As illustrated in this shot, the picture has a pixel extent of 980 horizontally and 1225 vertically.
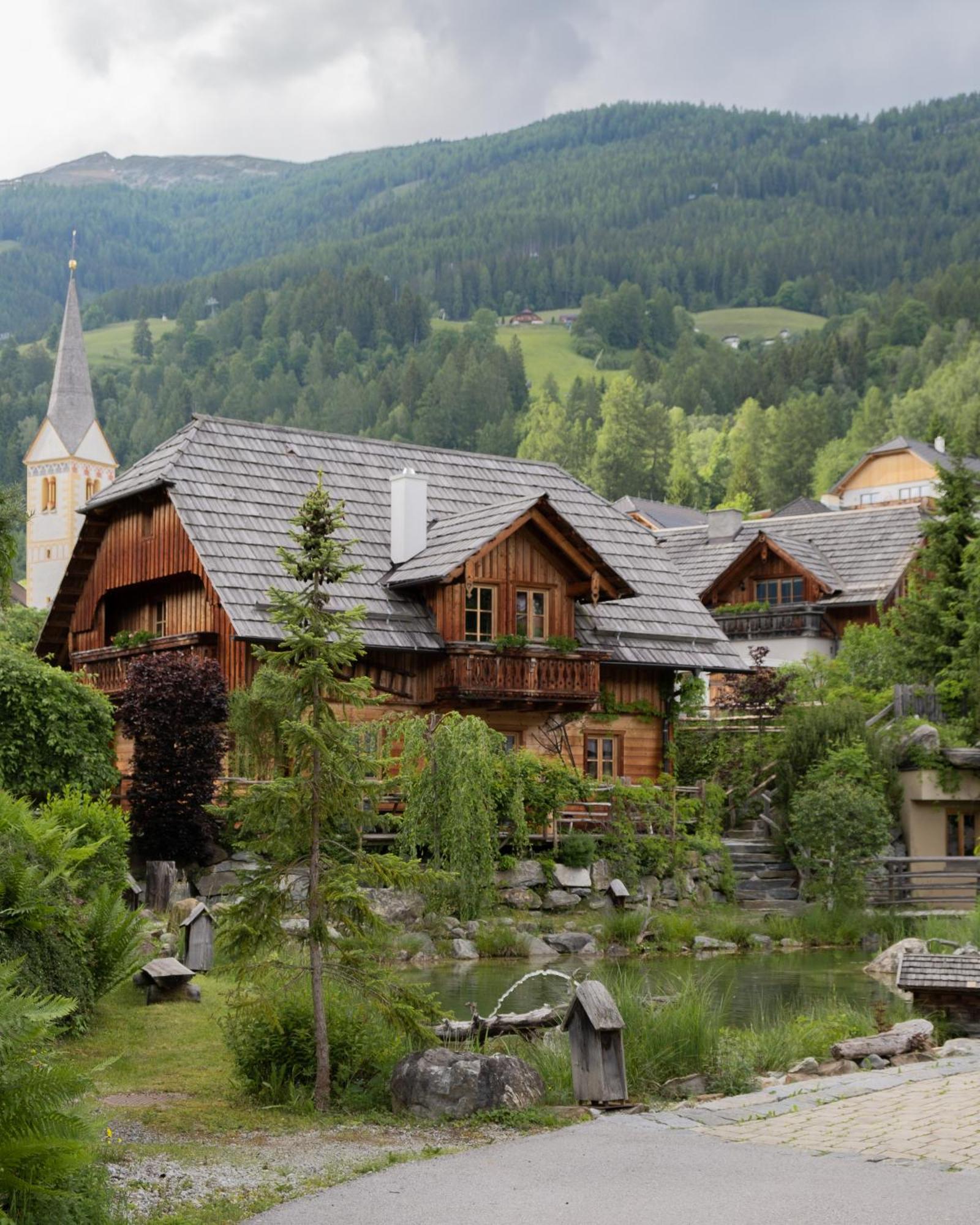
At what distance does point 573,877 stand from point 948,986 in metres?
Result: 14.3

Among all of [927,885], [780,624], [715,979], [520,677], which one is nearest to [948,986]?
[715,979]

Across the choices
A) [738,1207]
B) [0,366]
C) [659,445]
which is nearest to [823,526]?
[738,1207]

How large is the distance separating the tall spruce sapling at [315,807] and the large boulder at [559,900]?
1673cm

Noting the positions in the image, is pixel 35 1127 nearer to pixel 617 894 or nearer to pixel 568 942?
pixel 568 942

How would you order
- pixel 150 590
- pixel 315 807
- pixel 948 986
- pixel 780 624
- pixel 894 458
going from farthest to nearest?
pixel 894 458 < pixel 780 624 < pixel 150 590 < pixel 948 986 < pixel 315 807

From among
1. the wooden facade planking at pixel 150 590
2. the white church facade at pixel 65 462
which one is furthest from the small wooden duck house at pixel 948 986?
the white church facade at pixel 65 462

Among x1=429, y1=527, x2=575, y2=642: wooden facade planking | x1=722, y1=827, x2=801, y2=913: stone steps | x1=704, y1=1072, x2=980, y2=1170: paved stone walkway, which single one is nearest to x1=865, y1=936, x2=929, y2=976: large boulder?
x1=722, y1=827, x2=801, y2=913: stone steps

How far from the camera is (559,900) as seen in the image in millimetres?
30062

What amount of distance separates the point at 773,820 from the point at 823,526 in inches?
916

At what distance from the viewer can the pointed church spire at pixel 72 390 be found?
11731cm

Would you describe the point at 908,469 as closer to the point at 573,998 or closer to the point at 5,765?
the point at 5,765

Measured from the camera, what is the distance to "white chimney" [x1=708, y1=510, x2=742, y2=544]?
56.7 meters

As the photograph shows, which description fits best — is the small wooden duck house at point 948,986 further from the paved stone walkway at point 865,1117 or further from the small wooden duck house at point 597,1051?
the small wooden duck house at point 597,1051

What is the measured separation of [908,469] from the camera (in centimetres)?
10338
